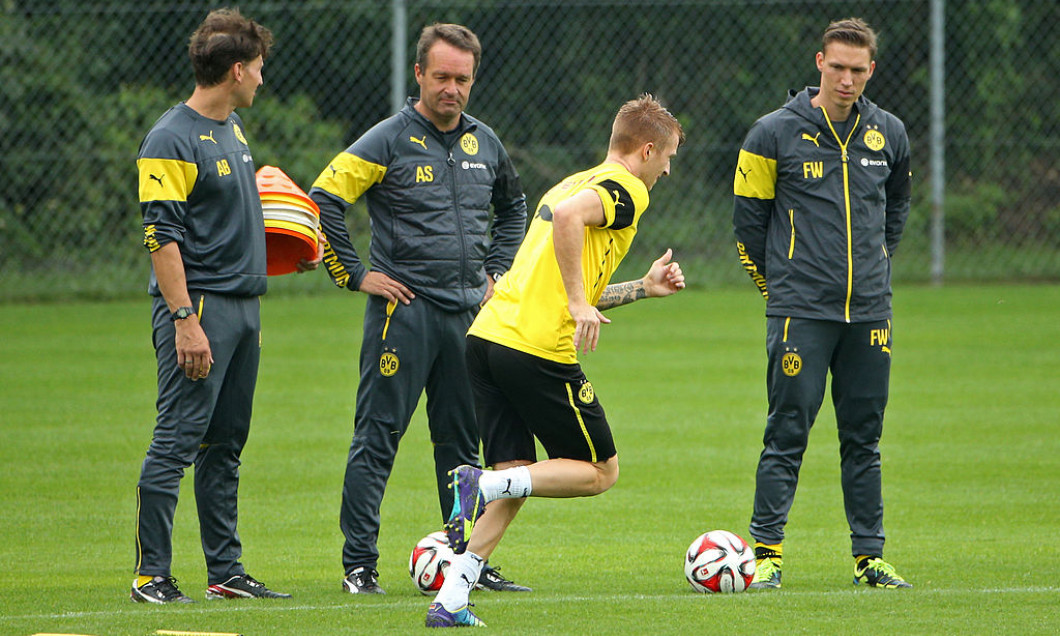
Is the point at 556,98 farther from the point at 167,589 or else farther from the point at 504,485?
Result: the point at 504,485

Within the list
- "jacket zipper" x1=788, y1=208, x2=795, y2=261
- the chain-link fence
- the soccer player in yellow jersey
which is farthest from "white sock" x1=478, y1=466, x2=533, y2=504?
the chain-link fence

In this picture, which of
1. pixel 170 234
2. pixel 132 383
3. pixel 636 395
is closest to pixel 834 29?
pixel 170 234

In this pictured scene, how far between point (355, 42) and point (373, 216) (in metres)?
12.1

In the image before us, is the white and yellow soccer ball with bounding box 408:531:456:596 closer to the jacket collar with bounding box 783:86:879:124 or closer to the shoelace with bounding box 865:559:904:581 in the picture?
the shoelace with bounding box 865:559:904:581

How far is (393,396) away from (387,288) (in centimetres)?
48

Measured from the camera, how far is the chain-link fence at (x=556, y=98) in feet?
54.9

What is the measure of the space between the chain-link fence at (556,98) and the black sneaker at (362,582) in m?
11.4

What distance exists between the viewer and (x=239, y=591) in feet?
18.9

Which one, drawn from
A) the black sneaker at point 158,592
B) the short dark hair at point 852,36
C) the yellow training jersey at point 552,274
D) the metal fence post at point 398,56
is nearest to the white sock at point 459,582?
the yellow training jersey at point 552,274

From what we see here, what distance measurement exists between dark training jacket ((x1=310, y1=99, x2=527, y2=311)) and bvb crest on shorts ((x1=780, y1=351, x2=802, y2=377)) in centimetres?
141

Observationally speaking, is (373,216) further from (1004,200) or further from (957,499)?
(1004,200)

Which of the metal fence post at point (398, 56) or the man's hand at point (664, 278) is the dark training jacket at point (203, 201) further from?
the metal fence post at point (398, 56)

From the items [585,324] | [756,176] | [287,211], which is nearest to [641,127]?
[585,324]

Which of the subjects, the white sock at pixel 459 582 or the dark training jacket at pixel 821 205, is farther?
the dark training jacket at pixel 821 205
